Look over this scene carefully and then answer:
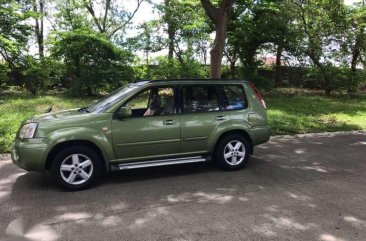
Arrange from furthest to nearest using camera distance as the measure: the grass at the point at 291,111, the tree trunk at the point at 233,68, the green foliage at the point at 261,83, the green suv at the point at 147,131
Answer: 1. the tree trunk at the point at 233,68
2. the green foliage at the point at 261,83
3. the grass at the point at 291,111
4. the green suv at the point at 147,131

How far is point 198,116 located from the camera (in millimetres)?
7027

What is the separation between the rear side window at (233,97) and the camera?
7.39 m

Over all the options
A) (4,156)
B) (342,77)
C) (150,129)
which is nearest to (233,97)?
(150,129)

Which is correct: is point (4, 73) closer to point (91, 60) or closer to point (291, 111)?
point (91, 60)

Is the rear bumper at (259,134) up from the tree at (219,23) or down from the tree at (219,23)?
down

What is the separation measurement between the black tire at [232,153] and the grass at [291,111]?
4.00 meters

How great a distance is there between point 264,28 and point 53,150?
15145 millimetres

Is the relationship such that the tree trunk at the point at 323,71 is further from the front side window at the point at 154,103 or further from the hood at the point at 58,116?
the hood at the point at 58,116

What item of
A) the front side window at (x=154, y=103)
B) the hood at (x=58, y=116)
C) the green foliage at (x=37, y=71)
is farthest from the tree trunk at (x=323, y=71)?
the hood at (x=58, y=116)

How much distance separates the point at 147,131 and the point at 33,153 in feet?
5.64

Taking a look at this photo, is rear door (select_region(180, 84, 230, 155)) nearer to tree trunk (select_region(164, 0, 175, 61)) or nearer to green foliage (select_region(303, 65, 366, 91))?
tree trunk (select_region(164, 0, 175, 61))

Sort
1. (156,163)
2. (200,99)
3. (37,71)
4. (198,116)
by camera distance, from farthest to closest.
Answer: (37,71)
(200,99)
(198,116)
(156,163)

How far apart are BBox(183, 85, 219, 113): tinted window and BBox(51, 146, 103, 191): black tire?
5.72 ft

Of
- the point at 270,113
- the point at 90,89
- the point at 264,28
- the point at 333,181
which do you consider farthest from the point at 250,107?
the point at 264,28
